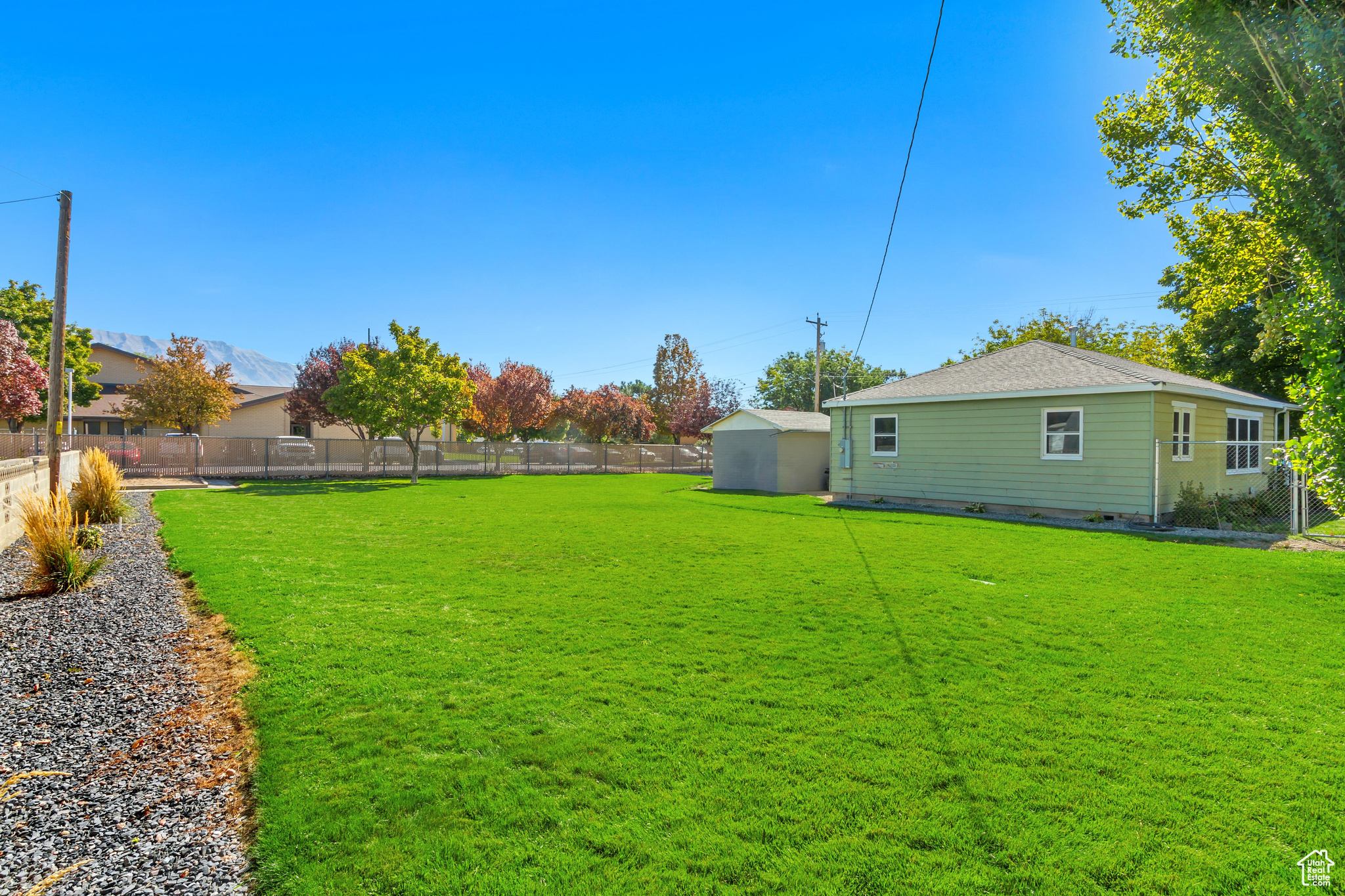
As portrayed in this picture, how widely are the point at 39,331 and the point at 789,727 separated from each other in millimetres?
36766

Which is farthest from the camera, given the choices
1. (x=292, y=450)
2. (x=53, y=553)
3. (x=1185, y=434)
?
(x=292, y=450)

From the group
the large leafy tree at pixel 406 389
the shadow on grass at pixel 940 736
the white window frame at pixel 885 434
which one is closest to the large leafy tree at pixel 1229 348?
the white window frame at pixel 885 434

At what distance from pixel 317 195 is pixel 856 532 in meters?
21.2

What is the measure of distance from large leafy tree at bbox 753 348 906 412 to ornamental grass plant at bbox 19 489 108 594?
45716 millimetres

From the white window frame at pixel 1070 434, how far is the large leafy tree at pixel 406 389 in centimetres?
2014

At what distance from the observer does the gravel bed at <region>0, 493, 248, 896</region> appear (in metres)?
2.33

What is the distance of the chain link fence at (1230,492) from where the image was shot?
1197cm

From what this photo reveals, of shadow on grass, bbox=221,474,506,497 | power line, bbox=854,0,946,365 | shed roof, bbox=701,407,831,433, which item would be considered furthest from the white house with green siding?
shadow on grass, bbox=221,474,506,497

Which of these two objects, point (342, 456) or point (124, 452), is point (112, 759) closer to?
point (342, 456)

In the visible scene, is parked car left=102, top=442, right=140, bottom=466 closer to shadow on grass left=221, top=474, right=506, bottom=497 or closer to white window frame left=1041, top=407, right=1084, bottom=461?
shadow on grass left=221, top=474, right=506, bottom=497

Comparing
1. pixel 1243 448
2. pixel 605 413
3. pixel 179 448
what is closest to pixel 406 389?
pixel 179 448

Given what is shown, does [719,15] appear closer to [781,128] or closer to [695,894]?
[781,128]

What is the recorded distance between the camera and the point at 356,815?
2602 millimetres

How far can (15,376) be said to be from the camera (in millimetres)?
18969
